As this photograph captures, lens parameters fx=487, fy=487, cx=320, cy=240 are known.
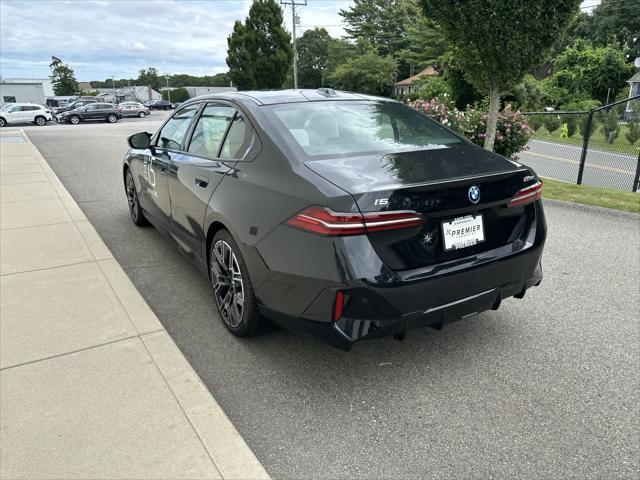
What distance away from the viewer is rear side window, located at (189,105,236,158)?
140 inches

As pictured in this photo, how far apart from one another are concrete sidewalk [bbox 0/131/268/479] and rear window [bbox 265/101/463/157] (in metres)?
1.57

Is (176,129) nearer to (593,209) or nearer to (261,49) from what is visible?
(593,209)

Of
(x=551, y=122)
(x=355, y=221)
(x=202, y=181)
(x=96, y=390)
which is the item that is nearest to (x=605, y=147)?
(x=551, y=122)

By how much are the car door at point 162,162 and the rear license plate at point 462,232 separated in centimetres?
253

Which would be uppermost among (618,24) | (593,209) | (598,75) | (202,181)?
(618,24)

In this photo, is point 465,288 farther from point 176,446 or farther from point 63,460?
point 63,460

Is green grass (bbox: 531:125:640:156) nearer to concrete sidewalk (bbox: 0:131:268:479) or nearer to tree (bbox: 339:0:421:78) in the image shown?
concrete sidewalk (bbox: 0:131:268:479)

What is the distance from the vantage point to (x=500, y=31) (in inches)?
320

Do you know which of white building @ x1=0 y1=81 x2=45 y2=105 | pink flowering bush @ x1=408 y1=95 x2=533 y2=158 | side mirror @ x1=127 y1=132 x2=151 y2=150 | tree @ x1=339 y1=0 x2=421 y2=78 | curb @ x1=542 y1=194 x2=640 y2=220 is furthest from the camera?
tree @ x1=339 y1=0 x2=421 y2=78

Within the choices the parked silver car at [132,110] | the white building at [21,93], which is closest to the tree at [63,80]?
the white building at [21,93]

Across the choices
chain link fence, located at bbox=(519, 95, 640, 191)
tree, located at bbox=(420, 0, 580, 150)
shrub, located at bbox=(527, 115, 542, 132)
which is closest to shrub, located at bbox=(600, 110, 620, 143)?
chain link fence, located at bbox=(519, 95, 640, 191)

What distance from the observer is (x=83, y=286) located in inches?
159

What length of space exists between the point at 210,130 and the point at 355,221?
6.29 feet

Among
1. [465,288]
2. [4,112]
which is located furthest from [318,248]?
[4,112]
